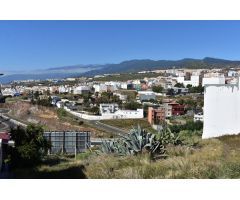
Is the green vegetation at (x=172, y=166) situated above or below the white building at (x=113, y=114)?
above

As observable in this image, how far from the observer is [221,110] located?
41.1 ft

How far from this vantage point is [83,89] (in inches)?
4205

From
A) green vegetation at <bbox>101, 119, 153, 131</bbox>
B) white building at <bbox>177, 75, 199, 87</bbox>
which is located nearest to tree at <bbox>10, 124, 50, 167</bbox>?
green vegetation at <bbox>101, 119, 153, 131</bbox>

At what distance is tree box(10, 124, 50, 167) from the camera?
33.8ft

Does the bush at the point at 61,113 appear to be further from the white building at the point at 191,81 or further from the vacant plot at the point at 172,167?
the white building at the point at 191,81

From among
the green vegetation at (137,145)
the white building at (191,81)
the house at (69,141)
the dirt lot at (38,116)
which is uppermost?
the green vegetation at (137,145)

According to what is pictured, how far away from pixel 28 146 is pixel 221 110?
5181 millimetres

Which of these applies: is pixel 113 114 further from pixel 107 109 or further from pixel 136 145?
pixel 136 145

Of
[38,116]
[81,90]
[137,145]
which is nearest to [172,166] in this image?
[137,145]

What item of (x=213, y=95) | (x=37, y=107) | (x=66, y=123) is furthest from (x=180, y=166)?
(x=37, y=107)

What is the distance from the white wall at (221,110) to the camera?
12.4 metres

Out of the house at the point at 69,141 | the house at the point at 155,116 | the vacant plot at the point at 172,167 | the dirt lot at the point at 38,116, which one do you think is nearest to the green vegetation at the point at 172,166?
the vacant plot at the point at 172,167
